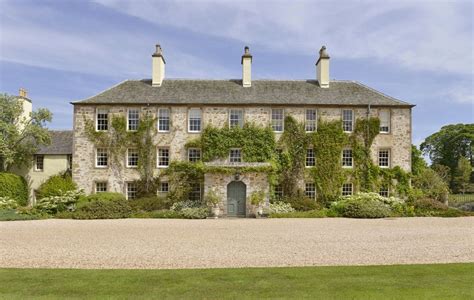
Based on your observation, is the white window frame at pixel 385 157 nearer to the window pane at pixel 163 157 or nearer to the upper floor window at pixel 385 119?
the upper floor window at pixel 385 119

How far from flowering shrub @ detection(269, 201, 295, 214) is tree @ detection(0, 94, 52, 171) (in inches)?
670

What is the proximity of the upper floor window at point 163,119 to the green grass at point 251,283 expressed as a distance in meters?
19.4

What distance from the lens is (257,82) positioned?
29.7 metres

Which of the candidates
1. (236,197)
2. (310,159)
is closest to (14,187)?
(236,197)

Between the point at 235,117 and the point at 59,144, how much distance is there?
14.2 metres

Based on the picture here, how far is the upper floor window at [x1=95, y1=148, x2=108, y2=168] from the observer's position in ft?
90.1

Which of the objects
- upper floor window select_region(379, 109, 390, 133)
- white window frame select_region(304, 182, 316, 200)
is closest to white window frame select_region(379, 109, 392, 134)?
upper floor window select_region(379, 109, 390, 133)

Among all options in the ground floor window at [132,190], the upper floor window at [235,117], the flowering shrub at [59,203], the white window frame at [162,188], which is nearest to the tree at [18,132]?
the flowering shrub at [59,203]

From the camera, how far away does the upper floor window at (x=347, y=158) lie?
27.6m

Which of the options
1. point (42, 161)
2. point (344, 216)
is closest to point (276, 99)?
point (344, 216)

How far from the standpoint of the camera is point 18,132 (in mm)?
29234

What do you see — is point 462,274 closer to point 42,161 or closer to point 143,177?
point 143,177

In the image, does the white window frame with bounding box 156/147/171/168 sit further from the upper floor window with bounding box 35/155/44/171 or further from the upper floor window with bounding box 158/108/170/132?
the upper floor window with bounding box 35/155/44/171

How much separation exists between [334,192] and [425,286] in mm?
20013
